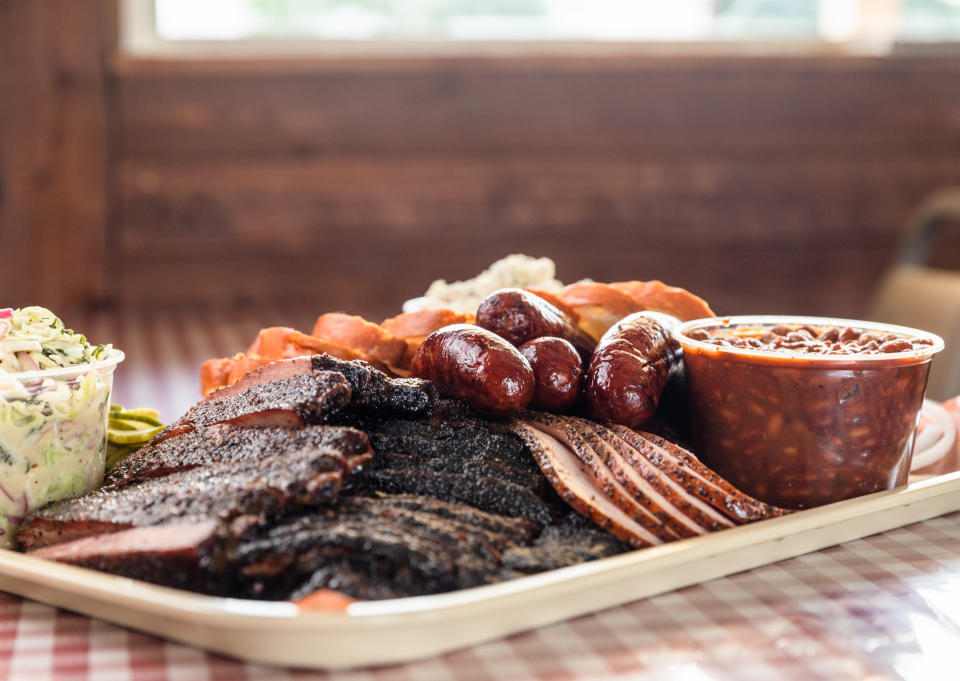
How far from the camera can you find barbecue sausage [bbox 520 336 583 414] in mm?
1599

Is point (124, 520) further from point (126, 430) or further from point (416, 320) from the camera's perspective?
point (416, 320)

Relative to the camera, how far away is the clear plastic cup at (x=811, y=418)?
1.54 meters

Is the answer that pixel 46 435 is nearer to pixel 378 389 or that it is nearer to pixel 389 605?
pixel 378 389

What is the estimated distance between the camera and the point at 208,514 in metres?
1.19

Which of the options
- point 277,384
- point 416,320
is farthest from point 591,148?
point 277,384

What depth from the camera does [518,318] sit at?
5.61 ft

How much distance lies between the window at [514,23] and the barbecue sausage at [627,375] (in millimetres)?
4032

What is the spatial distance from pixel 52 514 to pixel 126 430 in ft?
1.55

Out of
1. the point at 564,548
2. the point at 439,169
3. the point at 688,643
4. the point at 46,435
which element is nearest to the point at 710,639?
the point at 688,643

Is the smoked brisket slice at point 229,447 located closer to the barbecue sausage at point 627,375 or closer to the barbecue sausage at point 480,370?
the barbecue sausage at point 480,370

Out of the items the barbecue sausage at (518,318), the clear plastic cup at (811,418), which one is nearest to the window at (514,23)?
the barbecue sausage at (518,318)

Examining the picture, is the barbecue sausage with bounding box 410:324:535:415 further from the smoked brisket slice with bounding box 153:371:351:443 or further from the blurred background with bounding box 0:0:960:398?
the blurred background with bounding box 0:0:960:398

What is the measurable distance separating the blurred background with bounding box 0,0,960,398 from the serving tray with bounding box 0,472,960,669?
144 inches

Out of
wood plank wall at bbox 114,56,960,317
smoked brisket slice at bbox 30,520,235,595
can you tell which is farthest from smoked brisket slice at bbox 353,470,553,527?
wood plank wall at bbox 114,56,960,317
